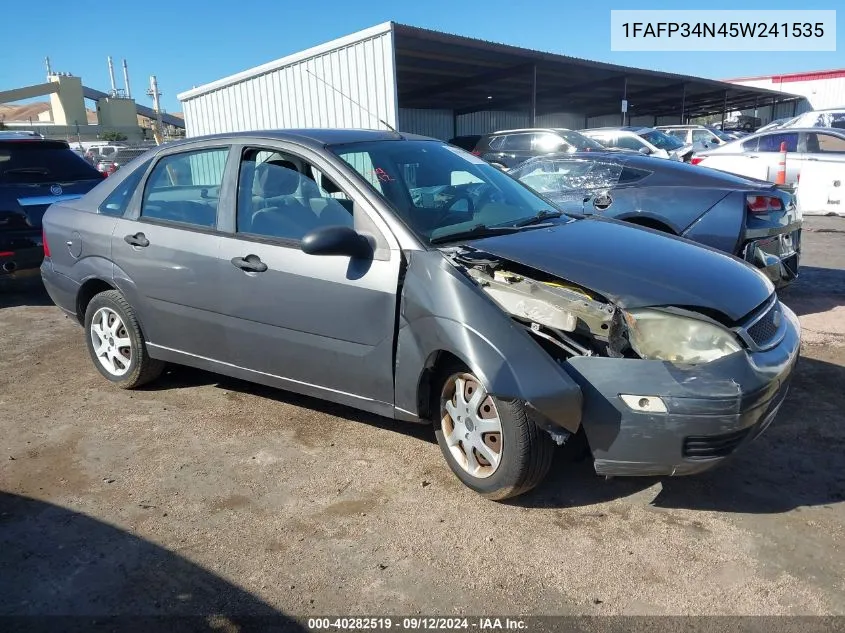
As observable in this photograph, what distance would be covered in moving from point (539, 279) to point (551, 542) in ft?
3.80

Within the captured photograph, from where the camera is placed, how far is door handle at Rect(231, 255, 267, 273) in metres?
3.53

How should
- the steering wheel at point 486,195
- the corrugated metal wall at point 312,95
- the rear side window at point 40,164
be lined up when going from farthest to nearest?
the corrugated metal wall at point 312,95, the rear side window at point 40,164, the steering wheel at point 486,195

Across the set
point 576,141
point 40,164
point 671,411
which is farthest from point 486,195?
point 576,141

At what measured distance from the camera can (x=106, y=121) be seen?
62750mm

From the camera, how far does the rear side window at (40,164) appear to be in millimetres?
6922

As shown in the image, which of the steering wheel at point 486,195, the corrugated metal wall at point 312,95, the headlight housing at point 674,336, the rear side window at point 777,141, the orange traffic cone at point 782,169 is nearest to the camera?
the headlight housing at point 674,336

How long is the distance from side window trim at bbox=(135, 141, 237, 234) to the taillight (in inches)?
160

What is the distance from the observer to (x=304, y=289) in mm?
3371

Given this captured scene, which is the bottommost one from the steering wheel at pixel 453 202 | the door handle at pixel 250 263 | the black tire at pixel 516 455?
the black tire at pixel 516 455

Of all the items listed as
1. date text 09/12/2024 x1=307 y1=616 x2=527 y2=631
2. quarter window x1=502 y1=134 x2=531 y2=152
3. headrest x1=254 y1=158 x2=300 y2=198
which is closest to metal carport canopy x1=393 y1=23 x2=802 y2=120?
quarter window x1=502 y1=134 x2=531 y2=152

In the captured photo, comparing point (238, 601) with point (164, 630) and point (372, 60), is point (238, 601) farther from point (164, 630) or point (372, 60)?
point (372, 60)

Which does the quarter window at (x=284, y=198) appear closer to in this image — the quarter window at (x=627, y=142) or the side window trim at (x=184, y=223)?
the side window trim at (x=184, y=223)

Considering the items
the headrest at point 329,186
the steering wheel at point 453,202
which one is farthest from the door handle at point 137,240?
the steering wheel at point 453,202

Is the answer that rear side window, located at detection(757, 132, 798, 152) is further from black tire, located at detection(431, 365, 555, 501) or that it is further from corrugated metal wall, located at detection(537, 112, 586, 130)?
corrugated metal wall, located at detection(537, 112, 586, 130)
